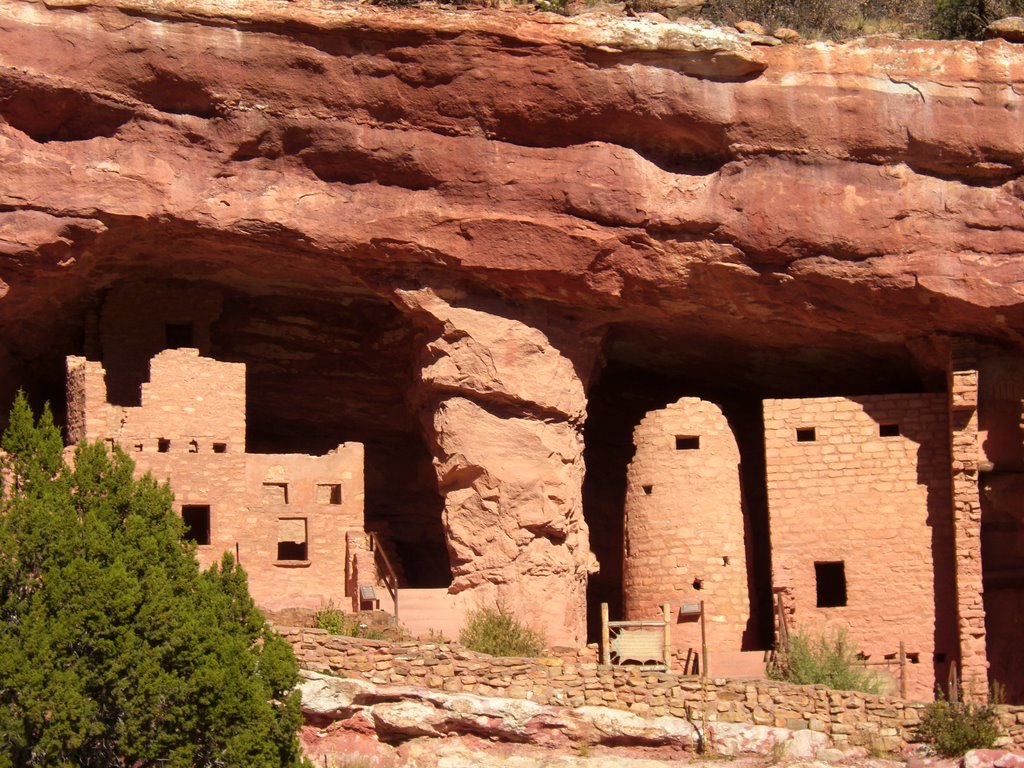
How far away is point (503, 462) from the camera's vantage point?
22.6 metres

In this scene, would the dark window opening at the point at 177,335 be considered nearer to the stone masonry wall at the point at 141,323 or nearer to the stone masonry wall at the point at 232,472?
the stone masonry wall at the point at 141,323

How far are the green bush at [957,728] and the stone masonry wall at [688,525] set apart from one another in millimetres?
2916

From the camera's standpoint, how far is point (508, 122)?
2183cm

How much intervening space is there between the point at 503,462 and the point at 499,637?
86.7 inches

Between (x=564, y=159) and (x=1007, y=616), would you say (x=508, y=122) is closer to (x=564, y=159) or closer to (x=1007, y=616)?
(x=564, y=159)

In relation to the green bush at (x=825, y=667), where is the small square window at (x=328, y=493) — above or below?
above

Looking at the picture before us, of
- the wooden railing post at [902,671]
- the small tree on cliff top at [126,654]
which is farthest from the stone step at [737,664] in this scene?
the small tree on cliff top at [126,654]

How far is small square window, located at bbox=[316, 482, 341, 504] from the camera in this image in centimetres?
2306

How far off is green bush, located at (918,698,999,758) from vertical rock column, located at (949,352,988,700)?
1.69 m

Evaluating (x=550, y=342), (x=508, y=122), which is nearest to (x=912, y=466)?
(x=550, y=342)

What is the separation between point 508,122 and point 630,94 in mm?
1284

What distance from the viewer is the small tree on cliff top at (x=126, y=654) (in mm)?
17156

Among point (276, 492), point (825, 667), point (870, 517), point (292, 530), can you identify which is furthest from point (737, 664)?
point (276, 492)

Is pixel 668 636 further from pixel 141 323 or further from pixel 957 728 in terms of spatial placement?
pixel 141 323
